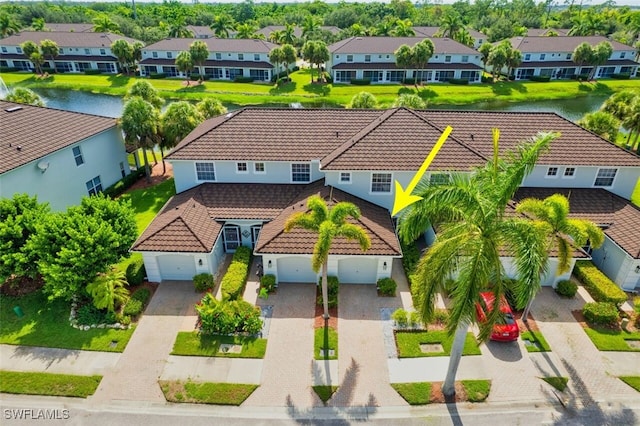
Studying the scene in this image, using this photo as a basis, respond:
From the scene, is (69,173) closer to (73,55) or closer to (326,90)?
(326,90)

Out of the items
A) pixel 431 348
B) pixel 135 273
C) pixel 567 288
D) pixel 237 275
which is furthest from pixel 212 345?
pixel 567 288

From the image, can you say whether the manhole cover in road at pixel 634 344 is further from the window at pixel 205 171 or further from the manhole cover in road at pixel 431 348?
the window at pixel 205 171

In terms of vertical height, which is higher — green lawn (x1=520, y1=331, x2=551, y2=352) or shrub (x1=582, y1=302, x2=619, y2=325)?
shrub (x1=582, y1=302, x2=619, y2=325)

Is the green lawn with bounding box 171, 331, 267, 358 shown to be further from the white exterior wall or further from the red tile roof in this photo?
the red tile roof

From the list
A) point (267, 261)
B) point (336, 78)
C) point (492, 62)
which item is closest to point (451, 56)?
point (492, 62)

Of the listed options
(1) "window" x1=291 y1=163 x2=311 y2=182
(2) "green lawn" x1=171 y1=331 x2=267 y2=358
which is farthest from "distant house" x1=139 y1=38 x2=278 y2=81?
(2) "green lawn" x1=171 y1=331 x2=267 y2=358
